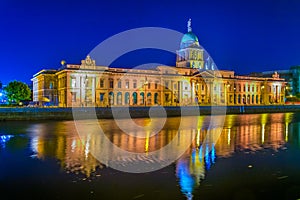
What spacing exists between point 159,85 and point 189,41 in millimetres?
21378

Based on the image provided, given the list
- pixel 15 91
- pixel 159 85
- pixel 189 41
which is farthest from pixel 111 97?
pixel 189 41

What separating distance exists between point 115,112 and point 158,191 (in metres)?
38.1

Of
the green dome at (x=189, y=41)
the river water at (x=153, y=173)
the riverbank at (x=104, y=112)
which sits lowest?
the river water at (x=153, y=173)

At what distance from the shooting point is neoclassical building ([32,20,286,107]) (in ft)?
247

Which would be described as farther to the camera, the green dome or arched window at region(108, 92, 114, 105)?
the green dome

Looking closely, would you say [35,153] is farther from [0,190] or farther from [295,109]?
[295,109]

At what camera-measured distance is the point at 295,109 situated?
69.0m

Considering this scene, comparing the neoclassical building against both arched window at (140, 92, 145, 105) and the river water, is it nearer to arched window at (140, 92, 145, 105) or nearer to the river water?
arched window at (140, 92, 145, 105)

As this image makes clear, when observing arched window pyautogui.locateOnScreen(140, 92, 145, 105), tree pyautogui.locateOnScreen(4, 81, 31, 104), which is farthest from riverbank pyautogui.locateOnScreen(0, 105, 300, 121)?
tree pyautogui.locateOnScreen(4, 81, 31, 104)

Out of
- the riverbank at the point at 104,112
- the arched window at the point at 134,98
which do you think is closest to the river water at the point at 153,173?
the riverbank at the point at 104,112

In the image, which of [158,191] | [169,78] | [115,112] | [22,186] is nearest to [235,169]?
[158,191]

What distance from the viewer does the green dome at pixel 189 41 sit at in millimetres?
99062

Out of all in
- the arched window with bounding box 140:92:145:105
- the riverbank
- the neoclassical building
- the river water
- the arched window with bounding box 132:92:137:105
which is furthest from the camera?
the arched window with bounding box 140:92:145:105

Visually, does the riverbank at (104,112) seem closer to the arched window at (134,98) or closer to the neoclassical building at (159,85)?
the neoclassical building at (159,85)
